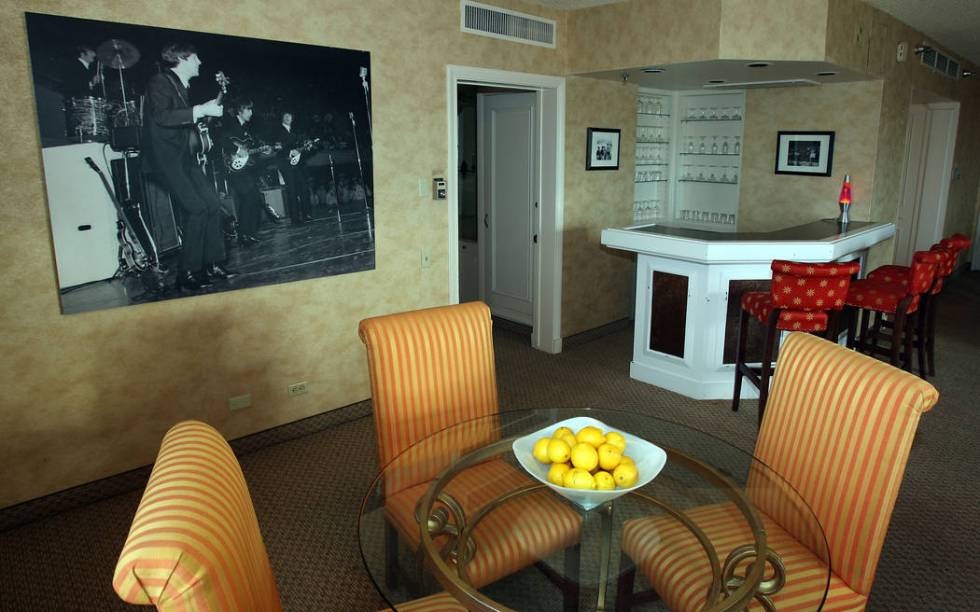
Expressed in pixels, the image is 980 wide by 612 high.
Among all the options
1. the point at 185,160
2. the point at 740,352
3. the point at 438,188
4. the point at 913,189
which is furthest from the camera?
the point at 913,189

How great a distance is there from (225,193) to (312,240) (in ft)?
1.85

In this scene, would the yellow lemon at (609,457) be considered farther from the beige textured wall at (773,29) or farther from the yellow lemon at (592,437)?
the beige textured wall at (773,29)

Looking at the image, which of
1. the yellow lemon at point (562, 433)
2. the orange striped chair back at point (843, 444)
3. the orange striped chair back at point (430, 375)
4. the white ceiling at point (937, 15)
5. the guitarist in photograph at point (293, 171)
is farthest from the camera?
the white ceiling at point (937, 15)

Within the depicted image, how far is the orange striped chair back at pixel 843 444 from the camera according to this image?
1.83 metres

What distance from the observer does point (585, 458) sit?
5.86 feet

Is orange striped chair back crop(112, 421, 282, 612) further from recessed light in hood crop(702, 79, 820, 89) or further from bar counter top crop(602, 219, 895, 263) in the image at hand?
recessed light in hood crop(702, 79, 820, 89)

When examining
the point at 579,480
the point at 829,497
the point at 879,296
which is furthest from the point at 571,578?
A: the point at 879,296

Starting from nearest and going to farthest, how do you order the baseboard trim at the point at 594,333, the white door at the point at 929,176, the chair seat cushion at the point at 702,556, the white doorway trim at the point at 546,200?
the chair seat cushion at the point at 702,556 → the white doorway trim at the point at 546,200 → the baseboard trim at the point at 594,333 → the white door at the point at 929,176

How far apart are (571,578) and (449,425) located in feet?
3.38

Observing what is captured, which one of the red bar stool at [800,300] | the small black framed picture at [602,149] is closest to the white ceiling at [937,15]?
the small black framed picture at [602,149]

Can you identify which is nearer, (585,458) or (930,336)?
(585,458)

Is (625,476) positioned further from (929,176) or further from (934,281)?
(929,176)

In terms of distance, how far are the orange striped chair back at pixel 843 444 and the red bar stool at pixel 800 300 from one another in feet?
5.03

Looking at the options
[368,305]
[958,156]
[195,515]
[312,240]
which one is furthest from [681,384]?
[958,156]
